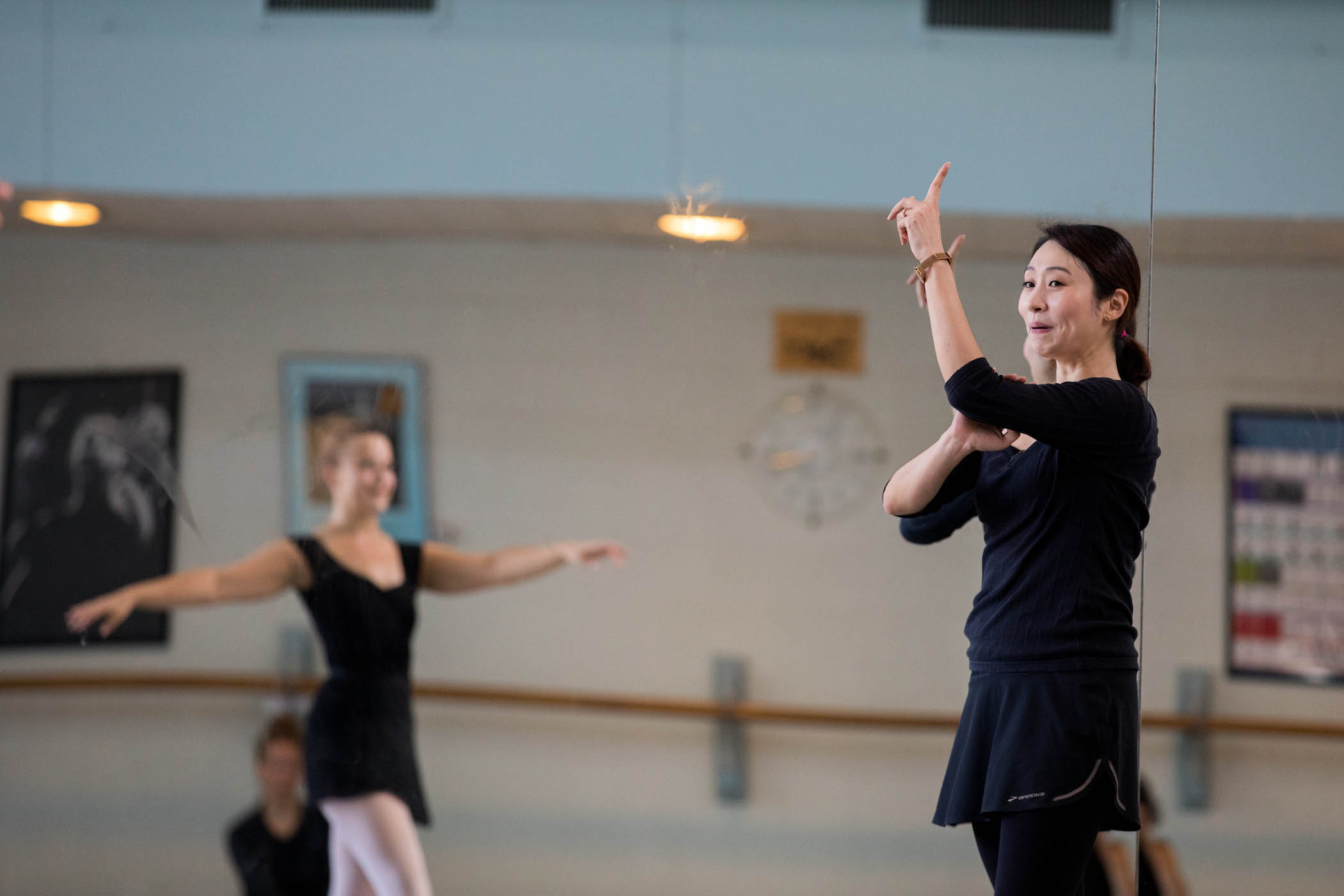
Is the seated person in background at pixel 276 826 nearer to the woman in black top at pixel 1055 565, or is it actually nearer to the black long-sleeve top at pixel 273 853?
the black long-sleeve top at pixel 273 853

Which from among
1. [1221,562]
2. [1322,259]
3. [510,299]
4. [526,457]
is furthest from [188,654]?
[1322,259]

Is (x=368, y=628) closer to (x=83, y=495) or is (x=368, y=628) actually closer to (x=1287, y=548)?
(x=83, y=495)

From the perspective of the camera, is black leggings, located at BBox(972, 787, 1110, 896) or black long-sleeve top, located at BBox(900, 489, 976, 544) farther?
black long-sleeve top, located at BBox(900, 489, 976, 544)

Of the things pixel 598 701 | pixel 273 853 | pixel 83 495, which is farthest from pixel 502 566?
pixel 83 495

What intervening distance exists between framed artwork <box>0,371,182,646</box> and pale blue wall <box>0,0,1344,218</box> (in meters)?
0.29

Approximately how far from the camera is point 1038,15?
1.40m

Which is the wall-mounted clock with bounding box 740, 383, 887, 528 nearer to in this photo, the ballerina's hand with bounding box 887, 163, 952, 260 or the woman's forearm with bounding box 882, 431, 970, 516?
the woman's forearm with bounding box 882, 431, 970, 516

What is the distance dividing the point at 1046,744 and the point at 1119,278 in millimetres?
431

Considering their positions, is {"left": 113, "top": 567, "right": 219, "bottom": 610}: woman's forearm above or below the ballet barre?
above

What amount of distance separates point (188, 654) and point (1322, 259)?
161cm

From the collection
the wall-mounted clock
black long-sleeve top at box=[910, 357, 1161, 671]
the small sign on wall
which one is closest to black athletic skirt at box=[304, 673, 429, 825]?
the wall-mounted clock

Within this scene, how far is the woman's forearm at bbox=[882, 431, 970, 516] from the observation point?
1.02 metres

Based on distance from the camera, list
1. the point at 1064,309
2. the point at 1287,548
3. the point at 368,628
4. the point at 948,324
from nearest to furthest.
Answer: the point at 948,324 → the point at 1064,309 → the point at 368,628 → the point at 1287,548

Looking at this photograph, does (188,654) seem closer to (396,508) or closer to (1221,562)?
(396,508)
